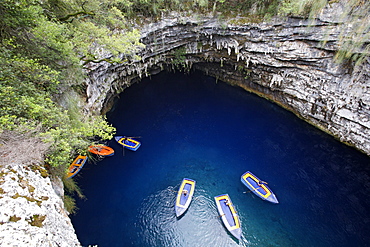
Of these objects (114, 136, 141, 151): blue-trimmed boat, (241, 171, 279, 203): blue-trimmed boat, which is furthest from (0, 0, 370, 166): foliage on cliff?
(241, 171, 279, 203): blue-trimmed boat

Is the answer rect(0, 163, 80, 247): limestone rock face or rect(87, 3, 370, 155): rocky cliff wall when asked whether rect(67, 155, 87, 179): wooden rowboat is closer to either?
rect(87, 3, 370, 155): rocky cliff wall

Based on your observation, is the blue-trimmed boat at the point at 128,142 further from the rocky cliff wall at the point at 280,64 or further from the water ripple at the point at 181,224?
the water ripple at the point at 181,224

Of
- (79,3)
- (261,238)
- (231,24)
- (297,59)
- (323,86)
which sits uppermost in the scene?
(79,3)

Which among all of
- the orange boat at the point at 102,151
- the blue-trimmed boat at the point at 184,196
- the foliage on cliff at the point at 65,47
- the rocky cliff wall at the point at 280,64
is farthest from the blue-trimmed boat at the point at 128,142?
the blue-trimmed boat at the point at 184,196

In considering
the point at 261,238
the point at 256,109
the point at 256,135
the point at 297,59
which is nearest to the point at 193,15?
the point at 297,59

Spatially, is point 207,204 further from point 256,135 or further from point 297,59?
point 297,59

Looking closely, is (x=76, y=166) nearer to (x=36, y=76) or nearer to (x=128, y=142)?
(x=128, y=142)
